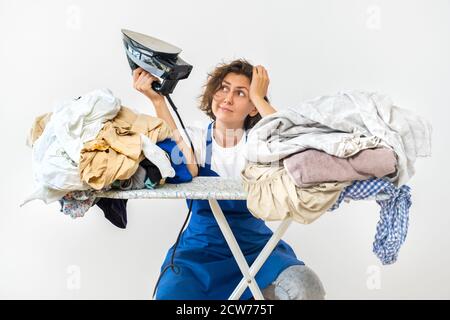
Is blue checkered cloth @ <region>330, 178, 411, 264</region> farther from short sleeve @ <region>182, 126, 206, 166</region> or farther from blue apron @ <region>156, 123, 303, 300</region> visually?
short sleeve @ <region>182, 126, 206, 166</region>

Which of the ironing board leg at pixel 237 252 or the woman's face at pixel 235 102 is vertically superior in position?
the woman's face at pixel 235 102

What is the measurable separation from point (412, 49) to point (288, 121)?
3.95 feet

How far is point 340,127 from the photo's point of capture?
2.11 meters

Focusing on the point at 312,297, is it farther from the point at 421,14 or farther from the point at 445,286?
the point at 421,14

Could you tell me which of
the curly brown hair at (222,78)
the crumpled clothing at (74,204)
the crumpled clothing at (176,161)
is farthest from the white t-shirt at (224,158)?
the crumpled clothing at (74,204)

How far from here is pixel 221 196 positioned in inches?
81.9

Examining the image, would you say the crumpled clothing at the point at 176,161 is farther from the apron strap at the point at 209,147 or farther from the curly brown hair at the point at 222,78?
the curly brown hair at the point at 222,78

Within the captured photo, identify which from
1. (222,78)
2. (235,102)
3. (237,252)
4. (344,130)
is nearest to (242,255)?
(237,252)

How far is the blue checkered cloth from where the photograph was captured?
2.03m

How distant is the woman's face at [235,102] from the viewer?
272cm

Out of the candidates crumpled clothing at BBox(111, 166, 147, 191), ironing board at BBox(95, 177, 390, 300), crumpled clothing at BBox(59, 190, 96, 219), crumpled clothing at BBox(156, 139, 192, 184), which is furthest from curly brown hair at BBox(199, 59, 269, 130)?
crumpled clothing at BBox(59, 190, 96, 219)

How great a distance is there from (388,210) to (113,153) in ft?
2.89

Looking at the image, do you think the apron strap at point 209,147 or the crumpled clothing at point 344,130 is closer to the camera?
the crumpled clothing at point 344,130

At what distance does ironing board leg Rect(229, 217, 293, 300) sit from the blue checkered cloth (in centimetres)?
17
